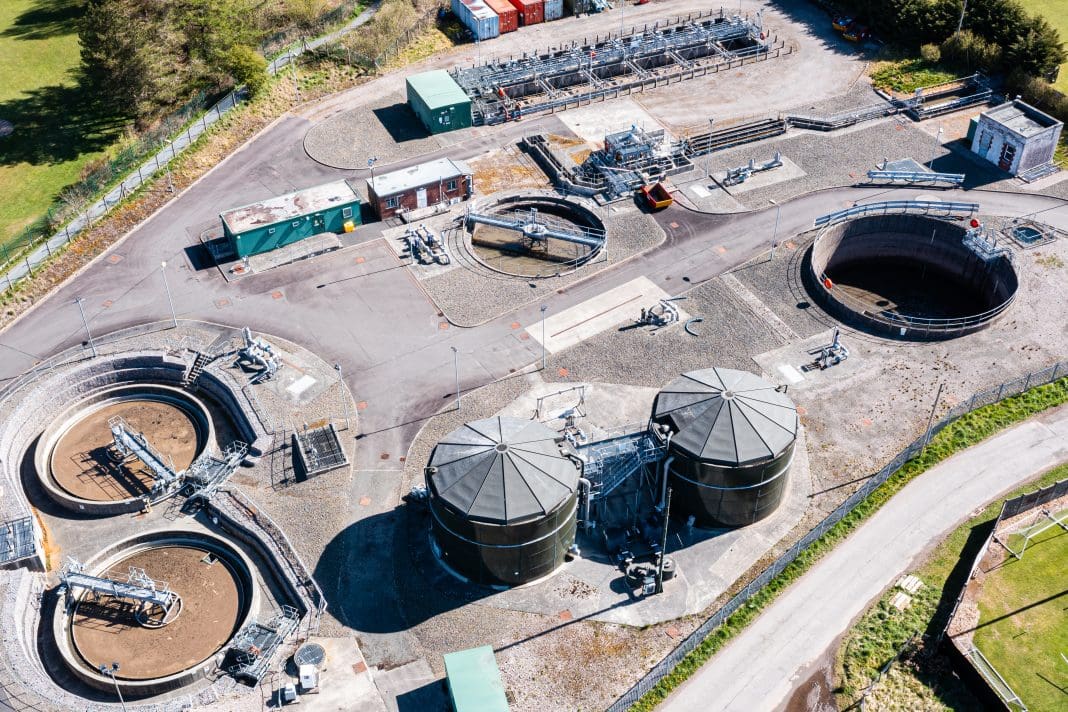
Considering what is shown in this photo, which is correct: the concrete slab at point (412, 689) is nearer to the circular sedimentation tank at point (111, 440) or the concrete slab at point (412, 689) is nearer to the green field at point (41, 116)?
the circular sedimentation tank at point (111, 440)

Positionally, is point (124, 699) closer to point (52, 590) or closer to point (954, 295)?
point (52, 590)

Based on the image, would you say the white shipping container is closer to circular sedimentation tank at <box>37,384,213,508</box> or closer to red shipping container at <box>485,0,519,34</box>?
red shipping container at <box>485,0,519,34</box>

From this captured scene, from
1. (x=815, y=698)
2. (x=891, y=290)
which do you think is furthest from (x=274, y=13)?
(x=815, y=698)

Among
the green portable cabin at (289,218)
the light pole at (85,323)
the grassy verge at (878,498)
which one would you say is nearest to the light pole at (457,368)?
the green portable cabin at (289,218)

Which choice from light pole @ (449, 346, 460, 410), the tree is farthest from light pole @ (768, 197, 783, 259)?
the tree

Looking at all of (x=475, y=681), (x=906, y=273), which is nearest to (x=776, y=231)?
(x=906, y=273)

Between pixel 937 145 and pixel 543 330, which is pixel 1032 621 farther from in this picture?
pixel 937 145

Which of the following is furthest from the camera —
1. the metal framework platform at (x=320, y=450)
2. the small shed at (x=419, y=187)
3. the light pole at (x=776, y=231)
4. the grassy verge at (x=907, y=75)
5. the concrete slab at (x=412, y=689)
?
the grassy verge at (x=907, y=75)
